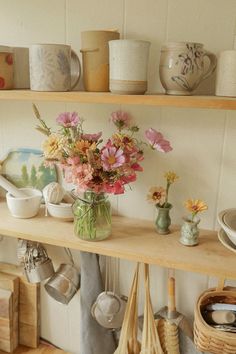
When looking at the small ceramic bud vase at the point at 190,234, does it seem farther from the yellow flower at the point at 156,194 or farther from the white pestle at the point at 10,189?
the white pestle at the point at 10,189

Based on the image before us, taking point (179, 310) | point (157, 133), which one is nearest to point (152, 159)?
point (157, 133)

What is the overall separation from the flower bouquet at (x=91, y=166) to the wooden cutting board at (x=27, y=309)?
43 centimetres

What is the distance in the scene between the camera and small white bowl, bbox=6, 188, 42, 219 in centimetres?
98

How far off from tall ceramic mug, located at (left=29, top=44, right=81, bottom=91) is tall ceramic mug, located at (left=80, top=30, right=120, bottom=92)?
43 millimetres

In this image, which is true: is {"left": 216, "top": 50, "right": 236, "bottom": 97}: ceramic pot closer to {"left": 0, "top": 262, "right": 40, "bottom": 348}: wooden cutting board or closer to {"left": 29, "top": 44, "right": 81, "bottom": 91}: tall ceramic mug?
{"left": 29, "top": 44, "right": 81, "bottom": 91}: tall ceramic mug

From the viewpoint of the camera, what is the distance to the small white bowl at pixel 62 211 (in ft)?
3.21

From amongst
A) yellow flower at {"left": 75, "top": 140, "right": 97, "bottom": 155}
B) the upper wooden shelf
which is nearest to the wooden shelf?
yellow flower at {"left": 75, "top": 140, "right": 97, "bottom": 155}

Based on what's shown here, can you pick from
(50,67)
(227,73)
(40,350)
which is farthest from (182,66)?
(40,350)

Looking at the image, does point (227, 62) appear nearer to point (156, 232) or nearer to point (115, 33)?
point (115, 33)

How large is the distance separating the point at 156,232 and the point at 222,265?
21 centimetres

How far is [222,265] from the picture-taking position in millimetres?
786

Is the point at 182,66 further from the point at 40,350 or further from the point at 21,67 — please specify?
the point at 40,350

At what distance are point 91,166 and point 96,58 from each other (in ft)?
0.84

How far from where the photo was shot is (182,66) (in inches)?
29.2
